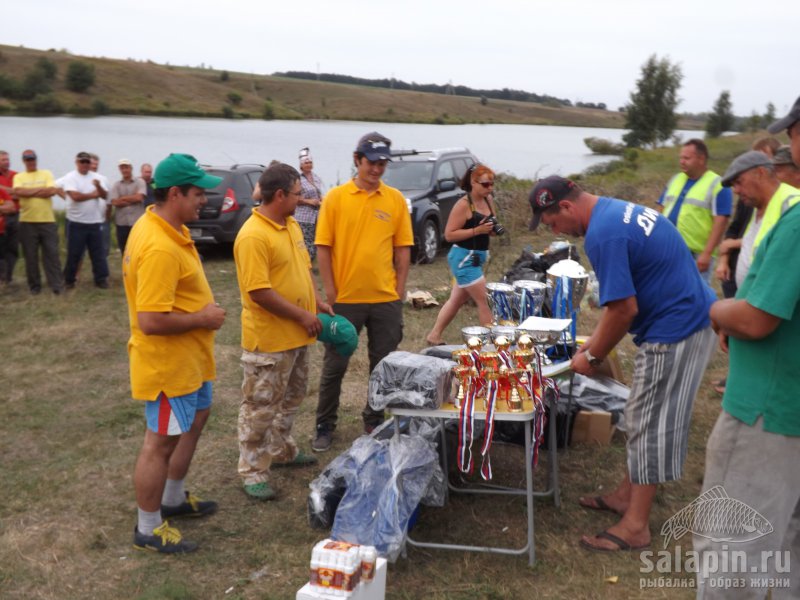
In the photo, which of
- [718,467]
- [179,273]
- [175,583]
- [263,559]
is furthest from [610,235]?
[175,583]

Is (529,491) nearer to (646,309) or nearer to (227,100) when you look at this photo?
(646,309)

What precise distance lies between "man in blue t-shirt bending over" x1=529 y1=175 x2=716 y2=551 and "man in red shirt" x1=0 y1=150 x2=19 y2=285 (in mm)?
8335

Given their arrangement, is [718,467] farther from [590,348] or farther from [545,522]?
[545,522]

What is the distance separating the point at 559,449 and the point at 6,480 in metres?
3.53

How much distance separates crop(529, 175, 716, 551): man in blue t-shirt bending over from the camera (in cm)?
333

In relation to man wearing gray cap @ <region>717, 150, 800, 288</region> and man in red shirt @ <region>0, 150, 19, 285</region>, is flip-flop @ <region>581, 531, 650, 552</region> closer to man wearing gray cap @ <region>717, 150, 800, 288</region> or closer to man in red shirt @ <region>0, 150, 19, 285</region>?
man wearing gray cap @ <region>717, 150, 800, 288</region>

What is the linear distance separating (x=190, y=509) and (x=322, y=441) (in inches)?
43.7

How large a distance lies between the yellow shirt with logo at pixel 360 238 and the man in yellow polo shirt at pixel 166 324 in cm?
119

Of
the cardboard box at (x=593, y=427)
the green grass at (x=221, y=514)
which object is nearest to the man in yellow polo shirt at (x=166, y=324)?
the green grass at (x=221, y=514)

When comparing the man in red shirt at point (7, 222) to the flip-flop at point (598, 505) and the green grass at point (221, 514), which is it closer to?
the green grass at point (221, 514)

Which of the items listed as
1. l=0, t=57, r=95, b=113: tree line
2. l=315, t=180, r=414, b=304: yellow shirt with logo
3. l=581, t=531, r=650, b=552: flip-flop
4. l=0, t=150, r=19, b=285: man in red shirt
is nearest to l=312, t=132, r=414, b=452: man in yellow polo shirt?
l=315, t=180, r=414, b=304: yellow shirt with logo

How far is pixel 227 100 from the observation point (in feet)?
148

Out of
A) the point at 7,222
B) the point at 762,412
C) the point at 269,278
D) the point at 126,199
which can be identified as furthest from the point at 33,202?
the point at 762,412

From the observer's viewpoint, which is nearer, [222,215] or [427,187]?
[222,215]
